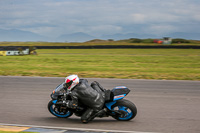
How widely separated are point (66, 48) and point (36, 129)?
41.6 m

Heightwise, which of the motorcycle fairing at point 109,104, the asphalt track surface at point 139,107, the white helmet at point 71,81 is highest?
the white helmet at point 71,81

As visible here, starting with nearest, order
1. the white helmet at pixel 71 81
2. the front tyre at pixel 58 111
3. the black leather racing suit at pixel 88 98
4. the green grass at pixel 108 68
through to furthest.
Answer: the white helmet at pixel 71 81 < the black leather racing suit at pixel 88 98 < the front tyre at pixel 58 111 < the green grass at pixel 108 68

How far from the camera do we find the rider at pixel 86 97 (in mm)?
5492

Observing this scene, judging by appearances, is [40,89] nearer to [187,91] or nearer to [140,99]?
[140,99]

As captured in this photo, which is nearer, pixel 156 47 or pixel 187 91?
pixel 187 91

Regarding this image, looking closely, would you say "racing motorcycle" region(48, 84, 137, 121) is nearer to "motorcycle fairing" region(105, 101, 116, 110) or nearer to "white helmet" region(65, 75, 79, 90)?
"motorcycle fairing" region(105, 101, 116, 110)

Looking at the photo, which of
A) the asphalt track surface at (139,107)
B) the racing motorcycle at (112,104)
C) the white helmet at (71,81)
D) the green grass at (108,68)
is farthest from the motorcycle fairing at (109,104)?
the green grass at (108,68)

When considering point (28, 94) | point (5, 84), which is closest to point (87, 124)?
point (28, 94)

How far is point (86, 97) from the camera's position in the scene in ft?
18.2

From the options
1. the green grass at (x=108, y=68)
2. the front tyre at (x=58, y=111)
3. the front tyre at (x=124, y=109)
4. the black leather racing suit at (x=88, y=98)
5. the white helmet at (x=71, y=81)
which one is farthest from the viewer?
the green grass at (x=108, y=68)

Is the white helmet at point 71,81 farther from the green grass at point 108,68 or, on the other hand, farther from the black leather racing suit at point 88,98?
the green grass at point 108,68

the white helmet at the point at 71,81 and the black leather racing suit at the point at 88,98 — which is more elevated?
the white helmet at the point at 71,81

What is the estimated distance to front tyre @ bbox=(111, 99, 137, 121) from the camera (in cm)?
567

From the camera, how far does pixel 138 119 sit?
19.8 feet
